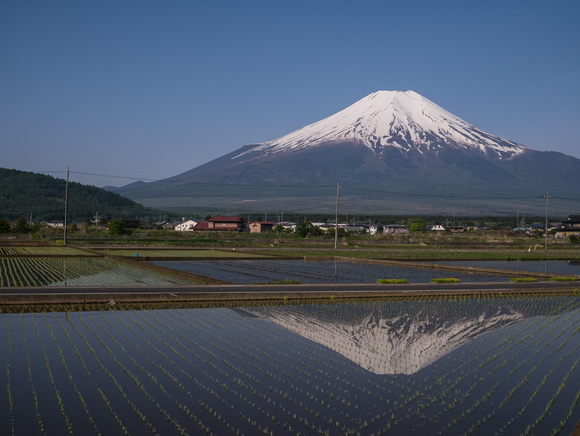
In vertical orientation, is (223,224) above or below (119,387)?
above

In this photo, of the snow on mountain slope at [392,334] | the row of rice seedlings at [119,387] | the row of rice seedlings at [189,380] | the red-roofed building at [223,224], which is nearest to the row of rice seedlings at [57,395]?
the row of rice seedlings at [119,387]

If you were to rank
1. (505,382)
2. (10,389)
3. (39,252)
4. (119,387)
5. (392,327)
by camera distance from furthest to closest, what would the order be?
(39,252) < (392,327) < (505,382) < (119,387) < (10,389)

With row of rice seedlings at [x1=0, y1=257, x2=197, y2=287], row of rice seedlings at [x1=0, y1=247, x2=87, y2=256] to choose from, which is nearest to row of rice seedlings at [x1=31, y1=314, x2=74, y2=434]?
row of rice seedlings at [x1=0, y1=257, x2=197, y2=287]

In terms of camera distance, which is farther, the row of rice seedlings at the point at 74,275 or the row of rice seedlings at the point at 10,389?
the row of rice seedlings at the point at 74,275

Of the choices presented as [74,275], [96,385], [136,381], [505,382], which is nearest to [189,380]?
[136,381]

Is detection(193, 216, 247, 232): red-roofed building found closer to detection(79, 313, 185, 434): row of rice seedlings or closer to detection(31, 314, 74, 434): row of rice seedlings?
detection(79, 313, 185, 434): row of rice seedlings

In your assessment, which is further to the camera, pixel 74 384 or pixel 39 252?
pixel 39 252

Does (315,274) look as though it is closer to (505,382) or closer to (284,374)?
(284,374)

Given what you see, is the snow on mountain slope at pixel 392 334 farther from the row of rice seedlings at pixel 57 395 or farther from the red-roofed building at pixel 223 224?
the red-roofed building at pixel 223 224
